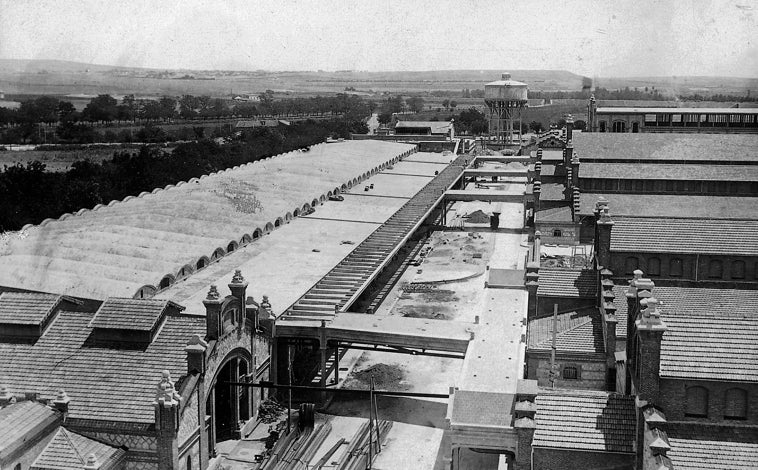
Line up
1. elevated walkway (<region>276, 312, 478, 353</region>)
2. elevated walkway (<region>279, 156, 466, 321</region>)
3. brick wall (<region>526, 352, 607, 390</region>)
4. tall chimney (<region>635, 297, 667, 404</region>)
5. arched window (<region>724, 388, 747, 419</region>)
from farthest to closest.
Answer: elevated walkway (<region>279, 156, 466, 321</region>), elevated walkway (<region>276, 312, 478, 353</region>), brick wall (<region>526, 352, 607, 390</region>), tall chimney (<region>635, 297, 667, 404</region>), arched window (<region>724, 388, 747, 419</region>)

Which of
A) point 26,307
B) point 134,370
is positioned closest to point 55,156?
point 26,307

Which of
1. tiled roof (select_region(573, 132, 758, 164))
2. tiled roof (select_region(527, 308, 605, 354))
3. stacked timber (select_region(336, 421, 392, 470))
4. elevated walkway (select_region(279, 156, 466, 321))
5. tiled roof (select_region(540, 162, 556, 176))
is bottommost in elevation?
stacked timber (select_region(336, 421, 392, 470))

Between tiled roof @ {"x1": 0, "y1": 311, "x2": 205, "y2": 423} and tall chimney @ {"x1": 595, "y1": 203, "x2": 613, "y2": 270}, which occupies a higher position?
tall chimney @ {"x1": 595, "y1": 203, "x2": 613, "y2": 270}

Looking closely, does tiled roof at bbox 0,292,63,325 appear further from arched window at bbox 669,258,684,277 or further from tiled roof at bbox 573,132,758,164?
tiled roof at bbox 573,132,758,164

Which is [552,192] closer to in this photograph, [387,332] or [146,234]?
[146,234]

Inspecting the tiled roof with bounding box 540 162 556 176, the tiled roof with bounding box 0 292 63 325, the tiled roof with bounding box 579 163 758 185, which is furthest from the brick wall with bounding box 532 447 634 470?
the tiled roof with bounding box 540 162 556 176

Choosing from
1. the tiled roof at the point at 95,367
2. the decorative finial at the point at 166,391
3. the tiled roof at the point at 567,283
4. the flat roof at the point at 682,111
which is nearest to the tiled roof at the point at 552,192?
the flat roof at the point at 682,111

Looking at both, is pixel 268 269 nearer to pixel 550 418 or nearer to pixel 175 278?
pixel 175 278
